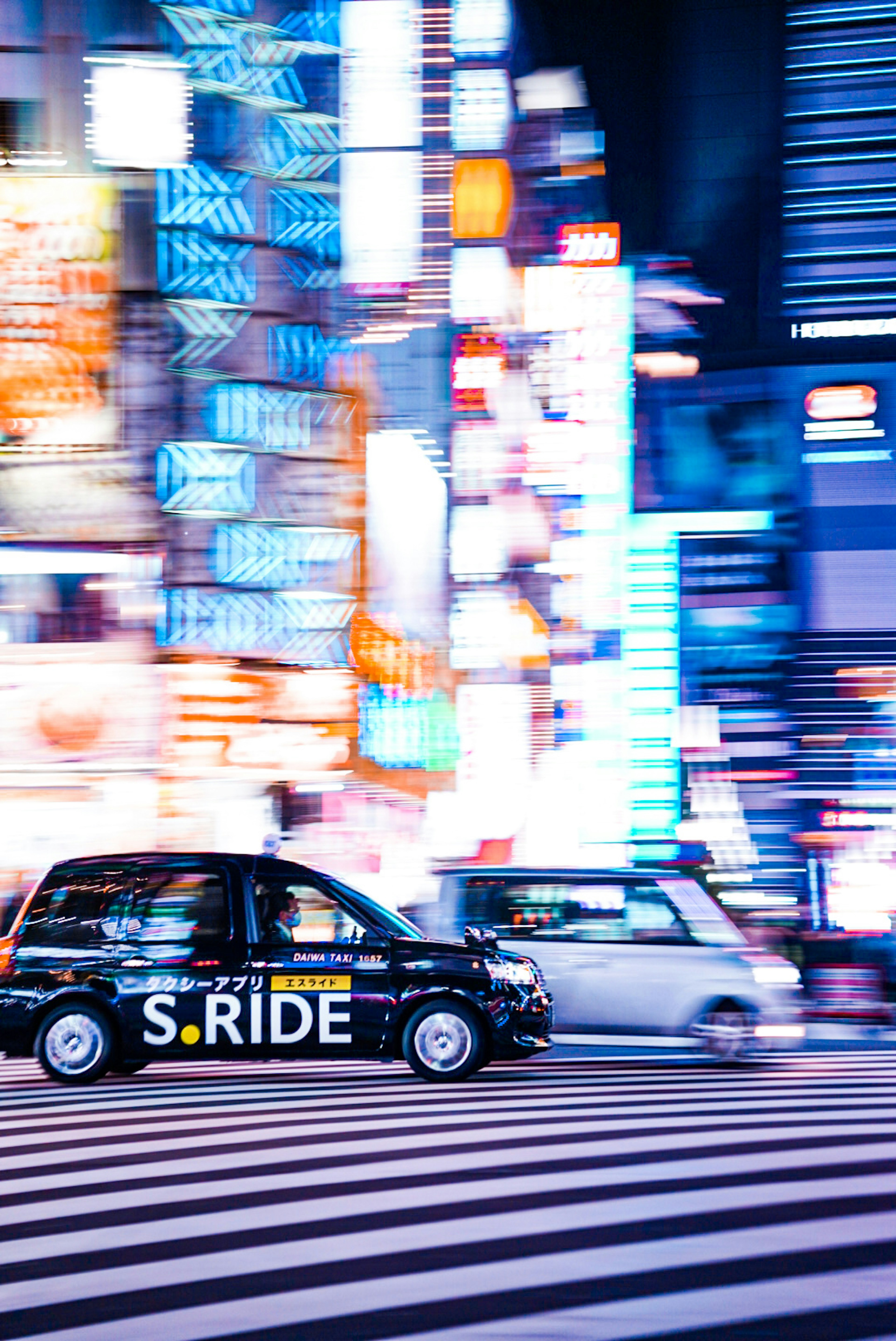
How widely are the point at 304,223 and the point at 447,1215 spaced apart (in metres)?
30.1

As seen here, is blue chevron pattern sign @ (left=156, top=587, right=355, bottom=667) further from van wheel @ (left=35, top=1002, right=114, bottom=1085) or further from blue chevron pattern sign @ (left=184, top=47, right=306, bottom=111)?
van wheel @ (left=35, top=1002, right=114, bottom=1085)

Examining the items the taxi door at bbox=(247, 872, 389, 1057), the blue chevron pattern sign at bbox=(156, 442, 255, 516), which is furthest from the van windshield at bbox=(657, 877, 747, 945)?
the blue chevron pattern sign at bbox=(156, 442, 255, 516)

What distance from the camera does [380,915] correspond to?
34.4 feet

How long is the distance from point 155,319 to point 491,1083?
2370cm

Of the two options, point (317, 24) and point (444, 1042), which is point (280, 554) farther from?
point (444, 1042)

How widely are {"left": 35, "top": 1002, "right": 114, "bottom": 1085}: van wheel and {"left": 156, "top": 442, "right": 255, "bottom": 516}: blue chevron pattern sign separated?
71.3 feet

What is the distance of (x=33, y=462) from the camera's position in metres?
29.0

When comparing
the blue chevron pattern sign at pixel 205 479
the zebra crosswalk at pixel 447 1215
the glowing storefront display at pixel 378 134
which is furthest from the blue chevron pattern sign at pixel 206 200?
the zebra crosswalk at pixel 447 1215

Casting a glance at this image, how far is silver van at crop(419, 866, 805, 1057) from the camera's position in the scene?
12109 mm

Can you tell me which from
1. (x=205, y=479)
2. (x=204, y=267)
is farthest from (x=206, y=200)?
(x=205, y=479)

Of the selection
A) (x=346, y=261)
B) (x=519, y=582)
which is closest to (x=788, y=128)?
(x=519, y=582)

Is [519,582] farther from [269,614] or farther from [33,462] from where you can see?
[33,462]

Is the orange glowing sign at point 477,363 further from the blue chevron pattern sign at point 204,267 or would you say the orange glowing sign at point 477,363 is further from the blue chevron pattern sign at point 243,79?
the blue chevron pattern sign at point 204,267

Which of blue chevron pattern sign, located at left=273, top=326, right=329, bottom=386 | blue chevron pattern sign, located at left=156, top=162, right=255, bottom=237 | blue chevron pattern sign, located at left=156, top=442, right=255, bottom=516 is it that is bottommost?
blue chevron pattern sign, located at left=156, top=442, right=255, bottom=516
